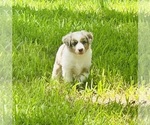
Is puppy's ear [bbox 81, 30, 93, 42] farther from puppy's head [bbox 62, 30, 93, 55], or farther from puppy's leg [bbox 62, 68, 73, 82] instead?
puppy's leg [bbox 62, 68, 73, 82]

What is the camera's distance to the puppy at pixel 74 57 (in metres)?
1.66

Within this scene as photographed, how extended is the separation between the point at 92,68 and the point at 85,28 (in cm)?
Answer: 11

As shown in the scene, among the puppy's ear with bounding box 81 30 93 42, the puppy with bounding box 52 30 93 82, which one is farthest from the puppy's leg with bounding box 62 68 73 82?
the puppy's ear with bounding box 81 30 93 42

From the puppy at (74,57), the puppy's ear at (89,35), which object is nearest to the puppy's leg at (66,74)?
the puppy at (74,57)

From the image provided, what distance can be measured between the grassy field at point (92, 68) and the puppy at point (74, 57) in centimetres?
2

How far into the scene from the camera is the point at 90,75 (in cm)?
170

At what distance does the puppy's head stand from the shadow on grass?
0.11 feet

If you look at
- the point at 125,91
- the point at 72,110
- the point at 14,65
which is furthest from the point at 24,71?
the point at 125,91

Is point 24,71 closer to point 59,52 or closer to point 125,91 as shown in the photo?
point 59,52

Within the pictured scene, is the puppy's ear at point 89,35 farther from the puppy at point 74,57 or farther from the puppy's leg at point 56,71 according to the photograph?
the puppy's leg at point 56,71

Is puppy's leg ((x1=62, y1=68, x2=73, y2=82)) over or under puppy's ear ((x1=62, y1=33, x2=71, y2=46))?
under

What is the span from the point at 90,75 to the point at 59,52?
10 cm

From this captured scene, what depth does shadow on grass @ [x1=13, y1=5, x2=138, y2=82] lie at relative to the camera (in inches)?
67.3

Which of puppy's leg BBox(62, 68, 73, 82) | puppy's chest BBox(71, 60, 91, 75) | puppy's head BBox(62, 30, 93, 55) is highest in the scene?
puppy's head BBox(62, 30, 93, 55)
